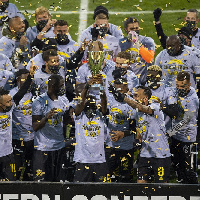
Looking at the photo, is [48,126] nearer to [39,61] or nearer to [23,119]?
[23,119]

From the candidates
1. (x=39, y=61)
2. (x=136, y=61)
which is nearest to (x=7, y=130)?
(x=39, y=61)

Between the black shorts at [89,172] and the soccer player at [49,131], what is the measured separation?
1.61 ft

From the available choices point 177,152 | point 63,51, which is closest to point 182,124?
point 177,152

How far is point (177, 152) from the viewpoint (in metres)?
9.85

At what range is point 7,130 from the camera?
9.20m

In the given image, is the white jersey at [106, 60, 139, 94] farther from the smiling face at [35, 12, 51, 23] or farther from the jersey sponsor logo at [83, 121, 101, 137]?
the smiling face at [35, 12, 51, 23]

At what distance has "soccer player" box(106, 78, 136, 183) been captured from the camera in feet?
30.3

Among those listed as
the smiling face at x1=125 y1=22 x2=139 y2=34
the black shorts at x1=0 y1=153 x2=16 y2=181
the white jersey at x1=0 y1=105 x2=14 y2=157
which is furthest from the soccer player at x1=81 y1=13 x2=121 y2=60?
the black shorts at x1=0 y1=153 x2=16 y2=181

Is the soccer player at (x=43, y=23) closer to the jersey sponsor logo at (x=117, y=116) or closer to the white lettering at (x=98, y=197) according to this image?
the jersey sponsor logo at (x=117, y=116)

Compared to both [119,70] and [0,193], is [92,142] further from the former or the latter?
[0,193]

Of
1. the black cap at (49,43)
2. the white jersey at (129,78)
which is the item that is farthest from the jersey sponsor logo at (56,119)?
the black cap at (49,43)

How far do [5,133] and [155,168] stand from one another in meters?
2.16

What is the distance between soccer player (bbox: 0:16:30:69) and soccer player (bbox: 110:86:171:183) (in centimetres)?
268

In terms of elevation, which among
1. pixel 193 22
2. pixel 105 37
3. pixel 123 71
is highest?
pixel 193 22
